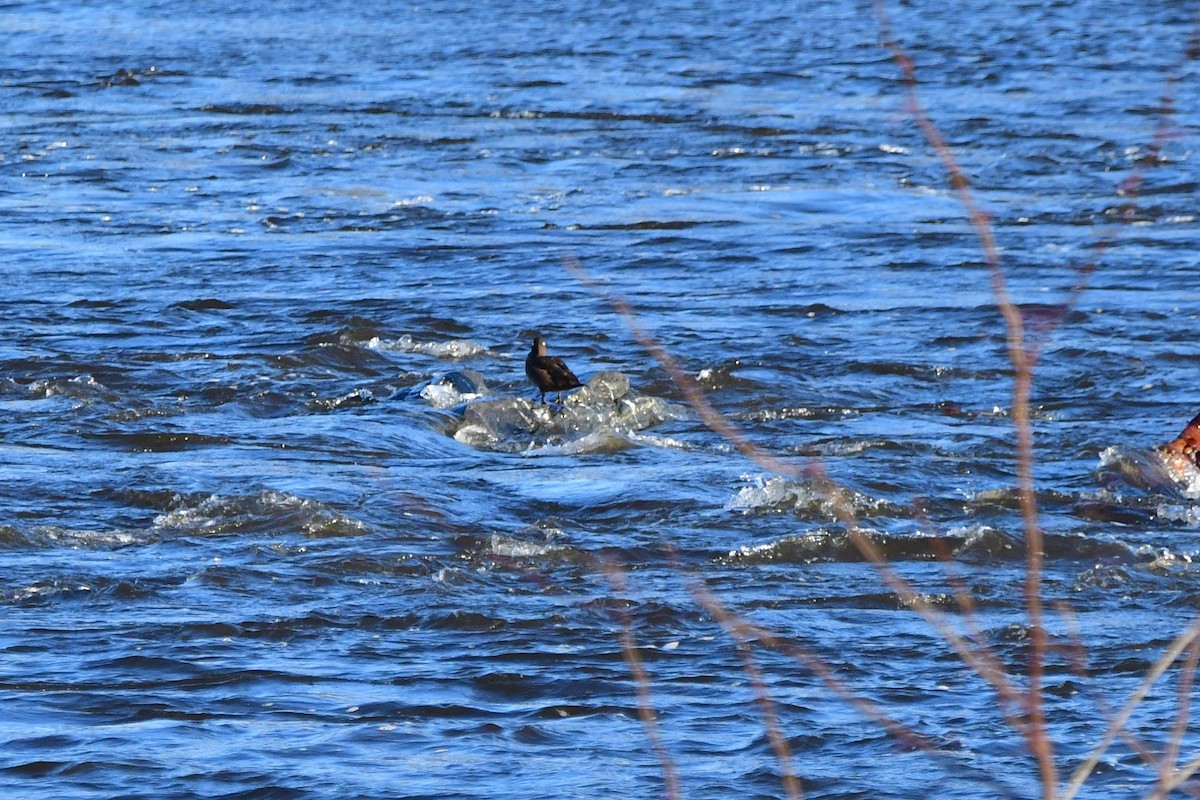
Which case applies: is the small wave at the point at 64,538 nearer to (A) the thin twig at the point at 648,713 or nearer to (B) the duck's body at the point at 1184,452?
(A) the thin twig at the point at 648,713

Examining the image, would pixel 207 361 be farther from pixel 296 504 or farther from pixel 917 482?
pixel 917 482

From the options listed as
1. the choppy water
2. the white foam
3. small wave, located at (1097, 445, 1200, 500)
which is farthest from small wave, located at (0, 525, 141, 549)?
small wave, located at (1097, 445, 1200, 500)

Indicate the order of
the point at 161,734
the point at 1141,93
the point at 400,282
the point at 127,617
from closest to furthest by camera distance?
1. the point at 161,734
2. the point at 127,617
3. the point at 400,282
4. the point at 1141,93

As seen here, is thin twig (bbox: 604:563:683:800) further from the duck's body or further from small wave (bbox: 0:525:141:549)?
the duck's body

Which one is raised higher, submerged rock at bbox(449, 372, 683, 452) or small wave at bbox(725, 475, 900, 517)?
small wave at bbox(725, 475, 900, 517)

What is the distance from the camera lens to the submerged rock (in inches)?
305

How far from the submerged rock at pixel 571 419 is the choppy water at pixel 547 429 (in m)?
0.02

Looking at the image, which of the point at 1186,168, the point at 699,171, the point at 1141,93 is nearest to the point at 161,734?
the point at 699,171

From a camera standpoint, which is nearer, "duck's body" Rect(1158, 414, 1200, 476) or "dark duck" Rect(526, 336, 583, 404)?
"duck's body" Rect(1158, 414, 1200, 476)

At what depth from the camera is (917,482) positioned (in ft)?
23.2

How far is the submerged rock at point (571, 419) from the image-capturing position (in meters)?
7.74

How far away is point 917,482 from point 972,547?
85 centimetres

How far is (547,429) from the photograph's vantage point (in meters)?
7.91

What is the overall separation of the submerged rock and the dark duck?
0.31ft
